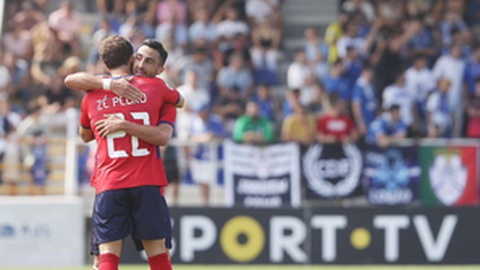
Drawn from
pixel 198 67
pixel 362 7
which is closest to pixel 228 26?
pixel 198 67

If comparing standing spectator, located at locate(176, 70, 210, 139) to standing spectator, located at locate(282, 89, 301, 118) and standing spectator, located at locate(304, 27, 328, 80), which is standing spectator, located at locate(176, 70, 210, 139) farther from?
standing spectator, located at locate(304, 27, 328, 80)

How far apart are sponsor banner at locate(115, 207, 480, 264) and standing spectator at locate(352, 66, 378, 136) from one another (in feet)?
8.57

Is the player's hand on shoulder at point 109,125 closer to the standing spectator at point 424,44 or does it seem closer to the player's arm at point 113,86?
the player's arm at point 113,86

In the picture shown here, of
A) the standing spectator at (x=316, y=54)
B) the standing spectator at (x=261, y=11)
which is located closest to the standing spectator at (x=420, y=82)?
the standing spectator at (x=316, y=54)

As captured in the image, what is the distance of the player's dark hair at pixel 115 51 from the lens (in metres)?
7.52

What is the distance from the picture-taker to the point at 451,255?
566 inches

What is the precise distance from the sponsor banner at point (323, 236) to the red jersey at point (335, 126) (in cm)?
186

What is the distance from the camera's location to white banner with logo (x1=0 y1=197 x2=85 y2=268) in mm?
14836

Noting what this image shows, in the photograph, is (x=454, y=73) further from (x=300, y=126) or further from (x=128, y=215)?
(x=128, y=215)

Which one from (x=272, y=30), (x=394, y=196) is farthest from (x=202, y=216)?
(x=272, y=30)

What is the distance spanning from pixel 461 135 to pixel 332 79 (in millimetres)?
2187

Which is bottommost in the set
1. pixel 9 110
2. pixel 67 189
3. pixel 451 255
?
pixel 451 255

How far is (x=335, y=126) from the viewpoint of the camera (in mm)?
16203

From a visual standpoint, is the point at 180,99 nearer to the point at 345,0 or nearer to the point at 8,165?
the point at 8,165
